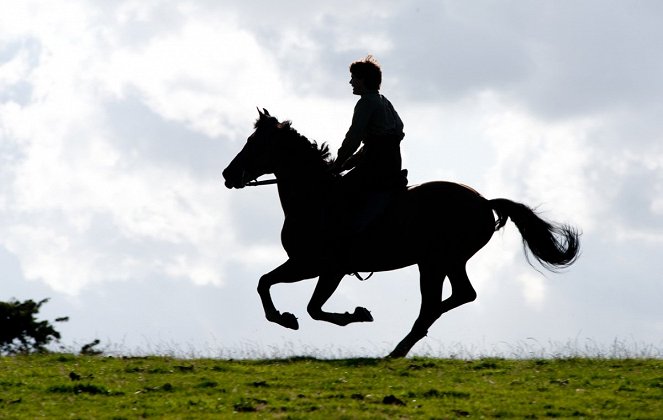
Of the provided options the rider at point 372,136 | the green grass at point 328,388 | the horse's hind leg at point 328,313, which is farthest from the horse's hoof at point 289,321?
the rider at point 372,136

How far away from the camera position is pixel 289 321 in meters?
16.9

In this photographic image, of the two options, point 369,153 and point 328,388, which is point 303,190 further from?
point 328,388

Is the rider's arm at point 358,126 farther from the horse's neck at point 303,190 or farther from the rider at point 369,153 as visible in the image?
the horse's neck at point 303,190

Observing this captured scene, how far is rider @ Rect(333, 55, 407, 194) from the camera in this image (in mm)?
16547

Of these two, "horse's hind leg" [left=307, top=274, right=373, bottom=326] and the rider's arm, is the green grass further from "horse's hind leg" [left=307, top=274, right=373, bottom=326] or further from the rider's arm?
the rider's arm

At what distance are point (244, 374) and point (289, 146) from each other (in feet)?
12.6

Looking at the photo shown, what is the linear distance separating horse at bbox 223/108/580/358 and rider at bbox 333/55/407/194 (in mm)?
357

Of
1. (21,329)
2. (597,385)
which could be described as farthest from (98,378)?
(21,329)

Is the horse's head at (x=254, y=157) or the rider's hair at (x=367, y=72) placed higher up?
the rider's hair at (x=367, y=72)

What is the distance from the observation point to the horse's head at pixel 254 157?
55.9ft

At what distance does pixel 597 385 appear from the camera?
14398 mm

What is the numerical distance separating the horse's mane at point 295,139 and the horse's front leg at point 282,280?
1604mm

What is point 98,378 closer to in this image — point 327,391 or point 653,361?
point 327,391

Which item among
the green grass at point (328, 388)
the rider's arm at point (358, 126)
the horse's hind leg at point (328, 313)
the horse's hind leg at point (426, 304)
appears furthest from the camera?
the horse's hind leg at point (328, 313)
